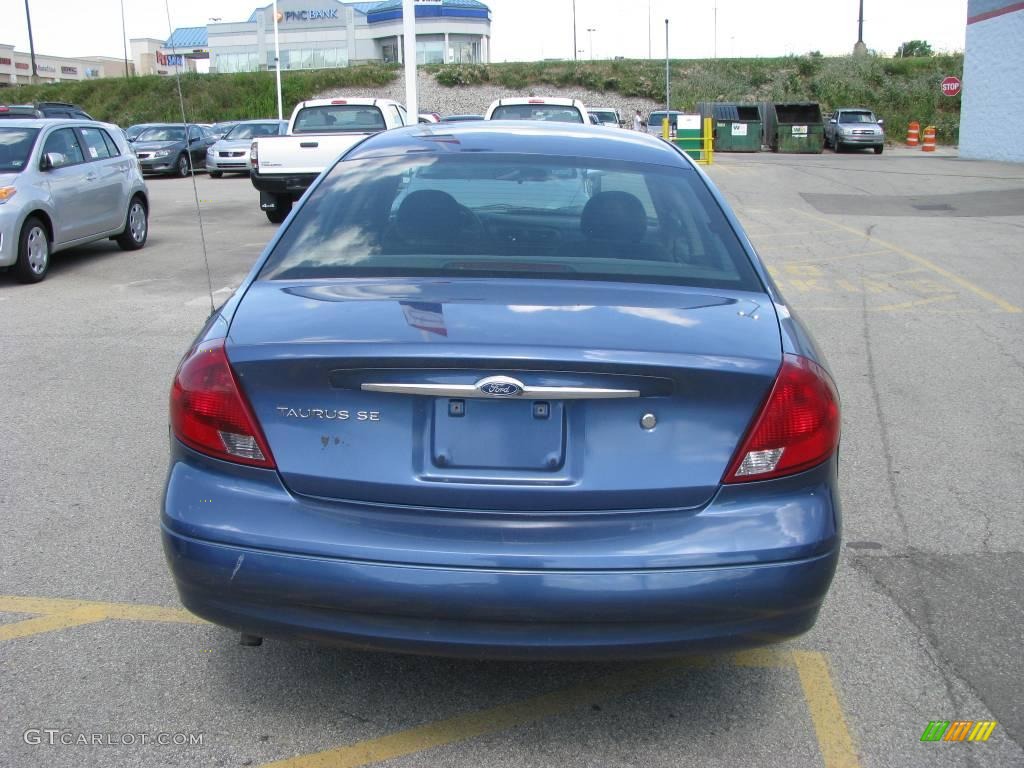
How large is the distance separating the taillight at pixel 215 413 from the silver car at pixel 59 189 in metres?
9.33

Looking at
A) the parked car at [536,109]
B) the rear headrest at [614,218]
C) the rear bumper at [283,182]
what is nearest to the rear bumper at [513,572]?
the rear headrest at [614,218]

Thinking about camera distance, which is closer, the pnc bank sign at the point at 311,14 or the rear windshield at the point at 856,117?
the rear windshield at the point at 856,117

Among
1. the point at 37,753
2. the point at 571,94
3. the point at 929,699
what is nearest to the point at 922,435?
the point at 929,699

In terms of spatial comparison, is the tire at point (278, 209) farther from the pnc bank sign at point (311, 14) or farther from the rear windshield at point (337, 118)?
the pnc bank sign at point (311, 14)

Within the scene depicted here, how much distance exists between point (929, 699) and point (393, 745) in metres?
1.65

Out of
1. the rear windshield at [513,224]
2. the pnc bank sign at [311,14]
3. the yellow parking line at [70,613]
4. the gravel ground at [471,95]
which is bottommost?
the yellow parking line at [70,613]

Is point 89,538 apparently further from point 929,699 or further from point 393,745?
point 929,699

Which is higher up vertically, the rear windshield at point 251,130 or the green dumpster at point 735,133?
the rear windshield at point 251,130

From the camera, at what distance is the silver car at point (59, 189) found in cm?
1146

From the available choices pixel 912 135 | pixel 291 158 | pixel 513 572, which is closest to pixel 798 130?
pixel 912 135

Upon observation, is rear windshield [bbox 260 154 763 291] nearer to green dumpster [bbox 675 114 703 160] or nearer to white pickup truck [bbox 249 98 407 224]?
white pickup truck [bbox 249 98 407 224]

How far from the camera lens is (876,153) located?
38.4 m

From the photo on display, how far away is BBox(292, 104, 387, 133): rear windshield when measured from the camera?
17.6 metres

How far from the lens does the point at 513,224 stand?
13.6ft
